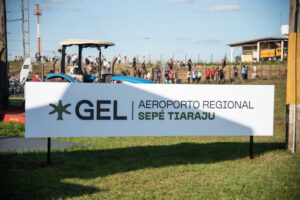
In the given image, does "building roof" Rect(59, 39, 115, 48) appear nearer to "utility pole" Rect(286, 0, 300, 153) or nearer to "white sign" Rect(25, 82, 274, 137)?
"white sign" Rect(25, 82, 274, 137)

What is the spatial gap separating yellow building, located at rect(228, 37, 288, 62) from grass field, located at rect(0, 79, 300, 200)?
1597 inches

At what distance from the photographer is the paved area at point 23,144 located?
813 centimetres

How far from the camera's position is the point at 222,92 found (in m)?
7.11

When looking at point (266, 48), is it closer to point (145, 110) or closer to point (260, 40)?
point (260, 40)

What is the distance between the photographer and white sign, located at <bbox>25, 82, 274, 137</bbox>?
635 centimetres

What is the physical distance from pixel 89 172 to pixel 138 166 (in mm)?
1038

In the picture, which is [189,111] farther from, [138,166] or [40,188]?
[40,188]

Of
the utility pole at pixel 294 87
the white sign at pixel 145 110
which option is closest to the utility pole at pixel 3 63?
the white sign at pixel 145 110

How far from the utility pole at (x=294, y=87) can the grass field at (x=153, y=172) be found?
41 centimetres

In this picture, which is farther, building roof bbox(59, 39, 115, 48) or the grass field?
building roof bbox(59, 39, 115, 48)

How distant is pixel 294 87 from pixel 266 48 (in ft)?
154

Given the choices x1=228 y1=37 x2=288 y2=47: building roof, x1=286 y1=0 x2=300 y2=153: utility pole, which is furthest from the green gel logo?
x1=228 y1=37 x2=288 y2=47: building roof

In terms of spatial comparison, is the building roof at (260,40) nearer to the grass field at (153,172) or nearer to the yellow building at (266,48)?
the yellow building at (266,48)

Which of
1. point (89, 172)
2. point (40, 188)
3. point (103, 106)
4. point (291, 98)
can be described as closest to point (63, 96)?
point (103, 106)
